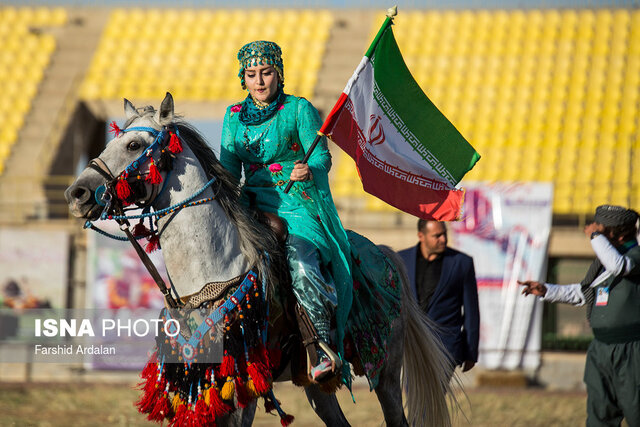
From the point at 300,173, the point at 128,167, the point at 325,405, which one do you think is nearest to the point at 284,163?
the point at 300,173

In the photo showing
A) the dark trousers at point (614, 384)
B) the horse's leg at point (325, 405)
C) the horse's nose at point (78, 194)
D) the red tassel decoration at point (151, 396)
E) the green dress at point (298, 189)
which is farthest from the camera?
the dark trousers at point (614, 384)

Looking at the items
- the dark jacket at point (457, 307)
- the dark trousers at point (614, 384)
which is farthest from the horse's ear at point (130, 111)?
the dark trousers at point (614, 384)

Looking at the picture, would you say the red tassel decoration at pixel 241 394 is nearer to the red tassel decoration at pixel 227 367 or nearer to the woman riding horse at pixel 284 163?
the red tassel decoration at pixel 227 367

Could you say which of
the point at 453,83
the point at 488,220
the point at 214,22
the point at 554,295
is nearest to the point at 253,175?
the point at 554,295

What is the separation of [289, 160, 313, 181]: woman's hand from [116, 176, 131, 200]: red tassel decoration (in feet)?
2.92

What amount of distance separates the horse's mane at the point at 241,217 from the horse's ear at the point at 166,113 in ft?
0.42

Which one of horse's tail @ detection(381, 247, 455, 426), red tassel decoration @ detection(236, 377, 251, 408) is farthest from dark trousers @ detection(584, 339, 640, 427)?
red tassel decoration @ detection(236, 377, 251, 408)

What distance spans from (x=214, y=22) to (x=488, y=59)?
684cm

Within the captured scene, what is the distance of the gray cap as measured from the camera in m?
6.08

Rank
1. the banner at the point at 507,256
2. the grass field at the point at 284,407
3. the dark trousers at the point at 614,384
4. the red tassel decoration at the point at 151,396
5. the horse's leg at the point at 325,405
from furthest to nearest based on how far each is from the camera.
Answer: the banner at the point at 507,256, the grass field at the point at 284,407, the dark trousers at the point at 614,384, the horse's leg at the point at 325,405, the red tassel decoration at the point at 151,396

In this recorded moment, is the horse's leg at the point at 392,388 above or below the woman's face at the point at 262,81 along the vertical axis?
below

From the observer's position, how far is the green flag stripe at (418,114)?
18.3ft

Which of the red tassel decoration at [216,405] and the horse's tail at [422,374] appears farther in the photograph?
the horse's tail at [422,374]

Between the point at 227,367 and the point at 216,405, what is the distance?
0.19 metres
